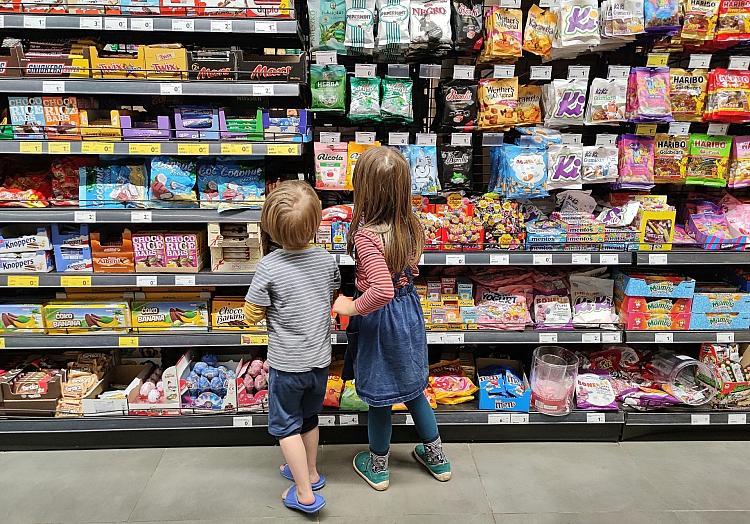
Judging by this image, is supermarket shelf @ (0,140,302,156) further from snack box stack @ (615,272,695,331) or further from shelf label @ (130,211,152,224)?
snack box stack @ (615,272,695,331)

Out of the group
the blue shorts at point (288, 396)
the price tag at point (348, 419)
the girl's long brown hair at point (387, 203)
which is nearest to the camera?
the girl's long brown hair at point (387, 203)

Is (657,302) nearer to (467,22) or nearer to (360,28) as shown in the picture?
(467,22)

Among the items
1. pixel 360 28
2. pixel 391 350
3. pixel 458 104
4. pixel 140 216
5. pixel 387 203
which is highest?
pixel 360 28

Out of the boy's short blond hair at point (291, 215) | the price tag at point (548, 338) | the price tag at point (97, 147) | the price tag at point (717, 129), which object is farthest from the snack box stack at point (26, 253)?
the price tag at point (717, 129)

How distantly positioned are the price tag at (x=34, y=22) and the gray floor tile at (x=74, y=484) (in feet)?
6.81

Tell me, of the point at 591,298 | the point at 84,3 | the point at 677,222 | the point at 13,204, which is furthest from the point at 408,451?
the point at 84,3

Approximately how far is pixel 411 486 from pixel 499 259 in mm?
1181

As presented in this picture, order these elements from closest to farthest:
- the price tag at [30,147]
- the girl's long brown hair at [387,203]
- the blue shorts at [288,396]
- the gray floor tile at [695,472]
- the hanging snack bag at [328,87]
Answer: the girl's long brown hair at [387,203] → the blue shorts at [288,396] → the gray floor tile at [695,472] → the price tag at [30,147] → the hanging snack bag at [328,87]

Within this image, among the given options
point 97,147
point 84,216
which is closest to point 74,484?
point 84,216

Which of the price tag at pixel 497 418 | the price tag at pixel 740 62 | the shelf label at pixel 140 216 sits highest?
the price tag at pixel 740 62

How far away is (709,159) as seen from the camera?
9.61ft

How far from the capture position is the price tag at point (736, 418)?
115 inches

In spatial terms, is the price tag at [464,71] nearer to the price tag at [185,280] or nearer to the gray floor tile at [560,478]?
the price tag at [185,280]

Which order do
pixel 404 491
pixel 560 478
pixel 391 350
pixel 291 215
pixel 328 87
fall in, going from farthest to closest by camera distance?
pixel 328 87 → pixel 560 478 → pixel 404 491 → pixel 391 350 → pixel 291 215
